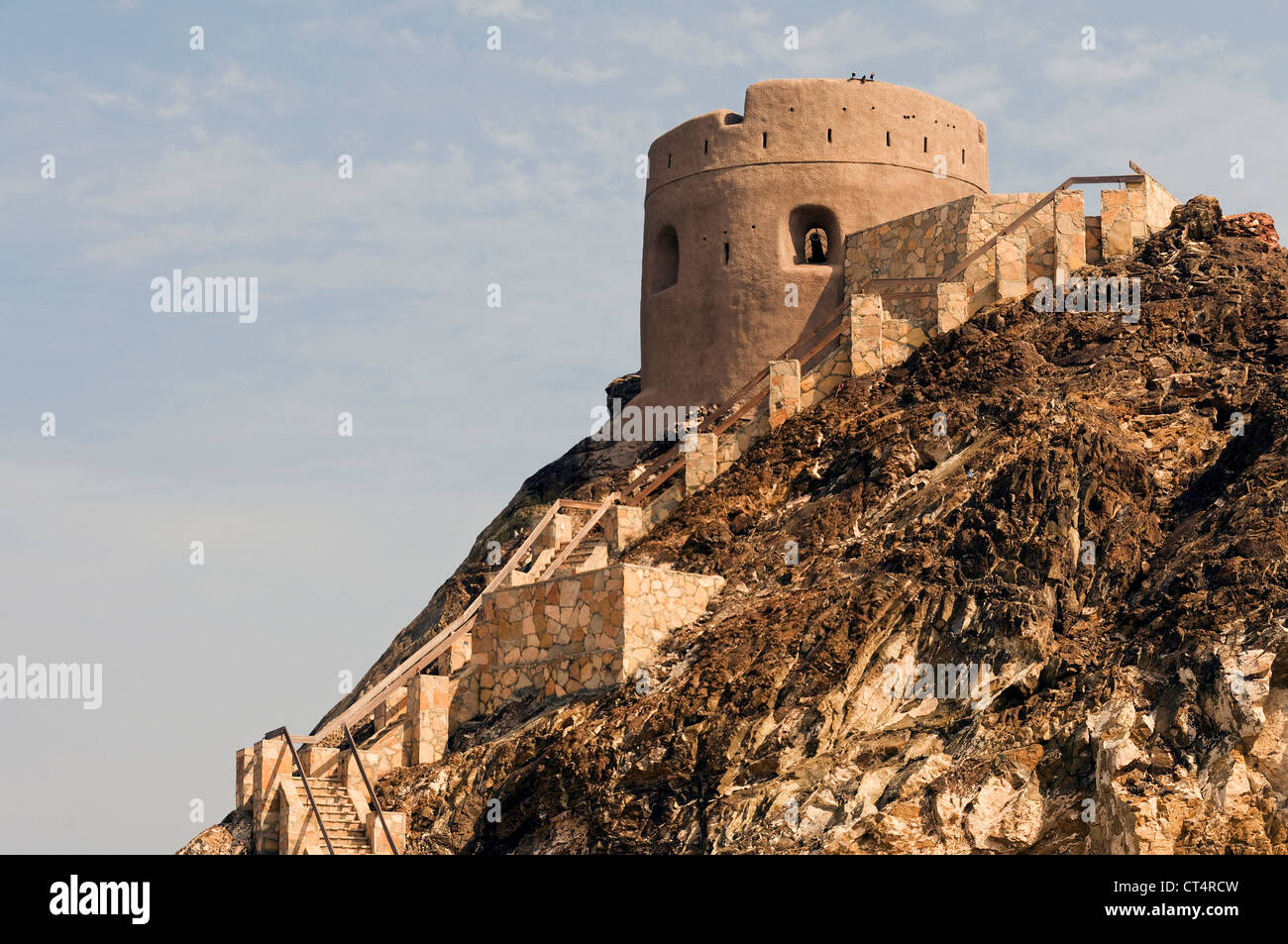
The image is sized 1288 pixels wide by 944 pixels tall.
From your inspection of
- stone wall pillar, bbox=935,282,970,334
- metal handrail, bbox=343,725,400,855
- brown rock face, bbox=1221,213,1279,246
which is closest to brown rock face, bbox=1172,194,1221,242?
brown rock face, bbox=1221,213,1279,246

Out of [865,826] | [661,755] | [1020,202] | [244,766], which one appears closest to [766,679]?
[661,755]

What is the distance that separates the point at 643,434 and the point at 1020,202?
26.3 feet

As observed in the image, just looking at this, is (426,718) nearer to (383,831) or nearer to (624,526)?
(383,831)

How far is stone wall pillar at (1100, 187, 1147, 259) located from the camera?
1341 inches

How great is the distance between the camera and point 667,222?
126 feet

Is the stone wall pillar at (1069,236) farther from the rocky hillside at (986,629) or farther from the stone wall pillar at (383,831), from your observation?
the stone wall pillar at (383,831)

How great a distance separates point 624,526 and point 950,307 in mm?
5933

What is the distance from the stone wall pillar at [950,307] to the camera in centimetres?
3403

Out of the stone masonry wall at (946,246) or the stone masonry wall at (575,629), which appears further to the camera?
the stone masonry wall at (946,246)

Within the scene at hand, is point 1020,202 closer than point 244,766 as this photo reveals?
No

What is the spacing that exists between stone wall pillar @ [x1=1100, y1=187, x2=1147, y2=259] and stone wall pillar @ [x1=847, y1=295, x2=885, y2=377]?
3.59m

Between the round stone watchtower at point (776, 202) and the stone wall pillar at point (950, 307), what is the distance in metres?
2.87

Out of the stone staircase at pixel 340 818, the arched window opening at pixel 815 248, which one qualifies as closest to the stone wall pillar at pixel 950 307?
the arched window opening at pixel 815 248
